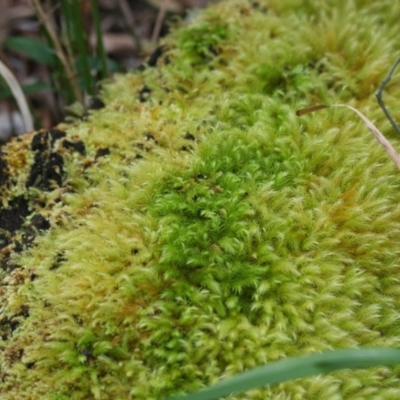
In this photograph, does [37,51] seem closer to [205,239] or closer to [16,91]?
[16,91]

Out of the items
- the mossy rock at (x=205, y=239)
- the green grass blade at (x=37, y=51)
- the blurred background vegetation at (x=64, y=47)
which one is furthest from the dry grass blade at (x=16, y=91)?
the mossy rock at (x=205, y=239)

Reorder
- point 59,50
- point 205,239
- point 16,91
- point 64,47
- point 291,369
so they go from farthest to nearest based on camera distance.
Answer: point 64,47 < point 59,50 < point 16,91 < point 205,239 < point 291,369

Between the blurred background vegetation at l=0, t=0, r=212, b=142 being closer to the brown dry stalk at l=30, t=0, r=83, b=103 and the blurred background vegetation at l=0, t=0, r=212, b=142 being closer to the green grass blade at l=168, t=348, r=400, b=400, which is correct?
the brown dry stalk at l=30, t=0, r=83, b=103

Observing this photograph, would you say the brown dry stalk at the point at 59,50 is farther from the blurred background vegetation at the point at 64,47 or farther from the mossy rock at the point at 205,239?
the mossy rock at the point at 205,239

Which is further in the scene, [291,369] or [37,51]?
[37,51]

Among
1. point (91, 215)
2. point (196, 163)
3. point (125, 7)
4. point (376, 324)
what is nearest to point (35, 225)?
point (91, 215)

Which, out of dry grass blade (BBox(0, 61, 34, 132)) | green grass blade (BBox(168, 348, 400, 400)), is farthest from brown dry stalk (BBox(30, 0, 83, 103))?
green grass blade (BBox(168, 348, 400, 400))

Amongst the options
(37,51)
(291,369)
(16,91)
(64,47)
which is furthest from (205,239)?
(64,47)
